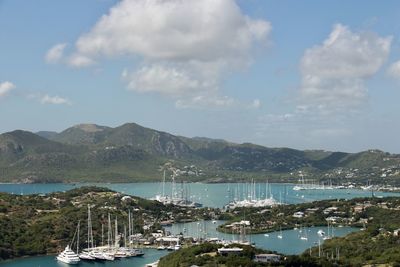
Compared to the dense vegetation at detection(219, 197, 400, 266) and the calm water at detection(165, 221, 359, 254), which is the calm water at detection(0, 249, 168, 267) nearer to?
the calm water at detection(165, 221, 359, 254)

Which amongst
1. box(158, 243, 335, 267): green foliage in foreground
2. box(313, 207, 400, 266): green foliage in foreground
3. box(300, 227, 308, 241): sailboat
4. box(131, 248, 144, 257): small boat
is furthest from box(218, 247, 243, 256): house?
box(300, 227, 308, 241): sailboat

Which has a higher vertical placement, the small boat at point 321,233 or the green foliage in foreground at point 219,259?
the green foliage in foreground at point 219,259

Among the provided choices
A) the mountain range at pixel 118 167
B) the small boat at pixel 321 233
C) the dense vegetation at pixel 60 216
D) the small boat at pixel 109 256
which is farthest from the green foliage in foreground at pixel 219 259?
the mountain range at pixel 118 167

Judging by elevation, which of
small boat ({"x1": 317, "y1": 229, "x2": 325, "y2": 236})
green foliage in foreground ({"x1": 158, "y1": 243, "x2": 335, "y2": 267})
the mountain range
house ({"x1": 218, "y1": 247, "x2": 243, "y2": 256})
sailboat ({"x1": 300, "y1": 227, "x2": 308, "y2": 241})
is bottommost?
sailboat ({"x1": 300, "y1": 227, "x2": 308, "y2": 241})

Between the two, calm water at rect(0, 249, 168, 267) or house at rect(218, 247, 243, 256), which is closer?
house at rect(218, 247, 243, 256)

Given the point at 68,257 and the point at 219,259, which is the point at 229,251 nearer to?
the point at 219,259

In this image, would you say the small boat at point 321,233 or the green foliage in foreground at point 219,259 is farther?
the small boat at point 321,233

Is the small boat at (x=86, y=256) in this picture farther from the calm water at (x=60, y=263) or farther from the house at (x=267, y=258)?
the house at (x=267, y=258)

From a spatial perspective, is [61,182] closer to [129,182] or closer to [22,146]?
[129,182]

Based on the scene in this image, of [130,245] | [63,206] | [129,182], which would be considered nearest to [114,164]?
[129,182]

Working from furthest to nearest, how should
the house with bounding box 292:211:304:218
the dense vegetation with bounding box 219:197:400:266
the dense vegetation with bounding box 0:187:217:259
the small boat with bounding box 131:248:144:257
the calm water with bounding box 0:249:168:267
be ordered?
the house with bounding box 292:211:304:218, the dense vegetation with bounding box 0:187:217:259, the small boat with bounding box 131:248:144:257, the calm water with bounding box 0:249:168:267, the dense vegetation with bounding box 219:197:400:266

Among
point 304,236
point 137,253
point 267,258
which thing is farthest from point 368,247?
point 137,253
